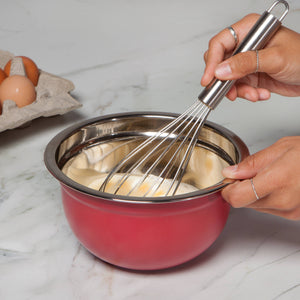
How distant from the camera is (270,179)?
64 centimetres

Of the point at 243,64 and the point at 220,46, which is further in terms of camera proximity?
the point at 220,46

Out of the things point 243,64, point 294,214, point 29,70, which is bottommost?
point 29,70

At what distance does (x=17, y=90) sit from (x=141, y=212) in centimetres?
60

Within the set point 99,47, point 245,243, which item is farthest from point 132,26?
point 245,243

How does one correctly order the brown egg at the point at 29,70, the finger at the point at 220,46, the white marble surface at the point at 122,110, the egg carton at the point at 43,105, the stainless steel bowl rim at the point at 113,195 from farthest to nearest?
the brown egg at the point at 29,70 → the egg carton at the point at 43,105 → the finger at the point at 220,46 → the white marble surface at the point at 122,110 → the stainless steel bowl rim at the point at 113,195

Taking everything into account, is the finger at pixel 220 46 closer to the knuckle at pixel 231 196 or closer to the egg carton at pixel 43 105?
the knuckle at pixel 231 196

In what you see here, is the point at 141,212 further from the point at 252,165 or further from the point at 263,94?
the point at 263,94

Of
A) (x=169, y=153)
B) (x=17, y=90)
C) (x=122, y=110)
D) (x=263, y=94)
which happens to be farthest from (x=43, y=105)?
(x=263, y=94)

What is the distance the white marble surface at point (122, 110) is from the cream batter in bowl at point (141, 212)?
5 centimetres

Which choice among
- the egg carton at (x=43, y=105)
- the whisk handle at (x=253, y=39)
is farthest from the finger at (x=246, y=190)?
the egg carton at (x=43, y=105)

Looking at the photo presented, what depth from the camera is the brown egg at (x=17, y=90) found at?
3.61 feet

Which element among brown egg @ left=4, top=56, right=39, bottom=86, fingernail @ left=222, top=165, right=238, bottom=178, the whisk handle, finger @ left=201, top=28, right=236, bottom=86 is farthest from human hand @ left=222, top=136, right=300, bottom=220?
brown egg @ left=4, top=56, right=39, bottom=86

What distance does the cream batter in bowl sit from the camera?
608 mm

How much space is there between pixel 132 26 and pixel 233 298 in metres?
1.21
